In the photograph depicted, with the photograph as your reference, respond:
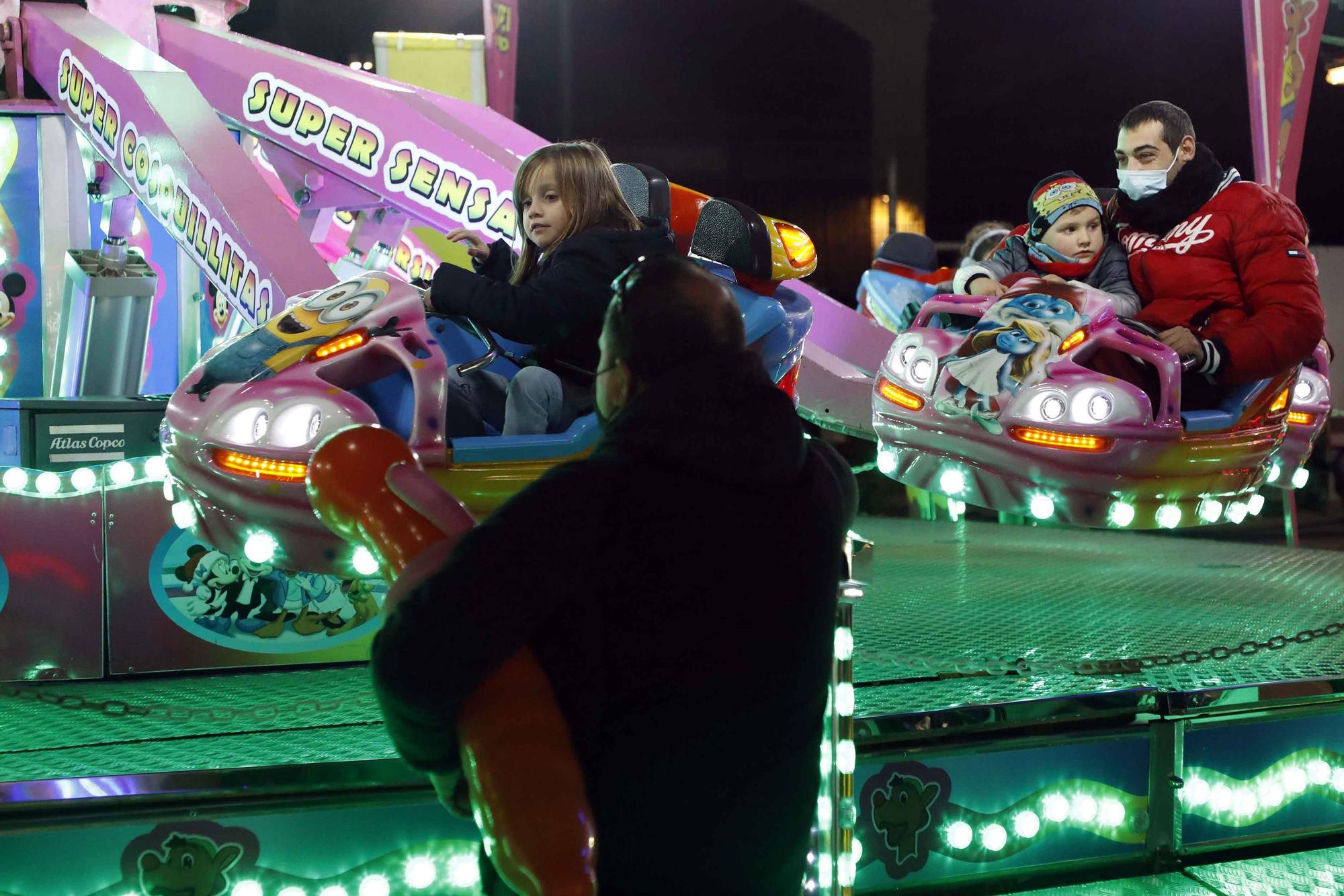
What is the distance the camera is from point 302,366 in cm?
153

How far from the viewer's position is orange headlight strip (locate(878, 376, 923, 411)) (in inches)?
75.4

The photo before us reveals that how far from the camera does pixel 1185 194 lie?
2.15m

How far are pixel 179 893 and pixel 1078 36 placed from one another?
1003cm

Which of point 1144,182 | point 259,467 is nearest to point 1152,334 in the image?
point 1144,182

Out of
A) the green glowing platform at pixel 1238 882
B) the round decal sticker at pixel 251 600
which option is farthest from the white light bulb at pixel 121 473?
the green glowing platform at pixel 1238 882

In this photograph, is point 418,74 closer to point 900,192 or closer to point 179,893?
point 900,192

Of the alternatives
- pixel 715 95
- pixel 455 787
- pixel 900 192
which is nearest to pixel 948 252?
pixel 900 192

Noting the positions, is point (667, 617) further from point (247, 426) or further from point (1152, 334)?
point (1152, 334)

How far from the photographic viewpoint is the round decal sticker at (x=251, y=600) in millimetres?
2139

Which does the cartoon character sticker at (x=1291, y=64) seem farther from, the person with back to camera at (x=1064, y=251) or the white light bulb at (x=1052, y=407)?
the white light bulb at (x=1052, y=407)

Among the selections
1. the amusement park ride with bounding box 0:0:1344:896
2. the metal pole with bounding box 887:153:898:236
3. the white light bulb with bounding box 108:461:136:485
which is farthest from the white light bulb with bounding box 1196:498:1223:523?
the metal pole with bounding box 887:153:898:236

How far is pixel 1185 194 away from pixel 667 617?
169cm

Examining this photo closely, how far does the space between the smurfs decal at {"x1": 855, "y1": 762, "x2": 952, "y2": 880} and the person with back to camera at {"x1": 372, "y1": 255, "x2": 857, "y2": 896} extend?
0.94 meters

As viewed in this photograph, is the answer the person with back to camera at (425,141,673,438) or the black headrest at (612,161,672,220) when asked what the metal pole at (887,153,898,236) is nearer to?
the black headrest at (612,161,672,220)
